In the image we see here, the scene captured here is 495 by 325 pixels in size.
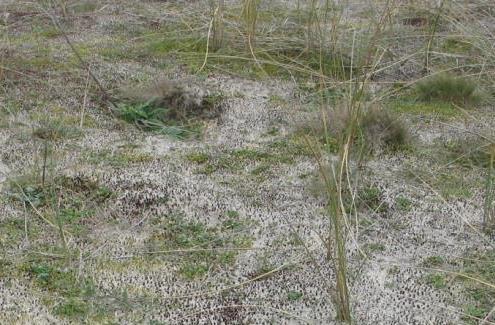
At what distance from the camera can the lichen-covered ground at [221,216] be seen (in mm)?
2754

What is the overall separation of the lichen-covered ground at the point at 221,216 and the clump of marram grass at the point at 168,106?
9cm

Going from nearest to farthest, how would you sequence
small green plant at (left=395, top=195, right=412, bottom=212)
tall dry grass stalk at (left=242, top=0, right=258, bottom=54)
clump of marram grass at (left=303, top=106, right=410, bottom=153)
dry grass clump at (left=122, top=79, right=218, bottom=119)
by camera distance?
small green plant at (left=395, top=195, right=412, bottom=212) < clump of marram grass at (left=303, top=106, right=410, bottom=153) < dry grass clump at (left=122, top=79, right=218, bottom=119) < tall dry grass stalk at (left=242, top=0, right=258, bottom=54)

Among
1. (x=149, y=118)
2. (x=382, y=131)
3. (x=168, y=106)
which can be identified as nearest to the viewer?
(x=382, y=131)

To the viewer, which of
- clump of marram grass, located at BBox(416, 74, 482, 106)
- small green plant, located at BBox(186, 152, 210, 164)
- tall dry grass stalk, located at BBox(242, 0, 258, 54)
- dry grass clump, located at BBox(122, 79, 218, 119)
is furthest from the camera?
tall dry grass stalk, located at BBox(242, 0, 258, 54)

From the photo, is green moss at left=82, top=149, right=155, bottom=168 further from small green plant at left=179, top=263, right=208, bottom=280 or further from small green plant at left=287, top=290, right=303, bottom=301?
small green plant at left=287, top=290, right=303, bottom=301

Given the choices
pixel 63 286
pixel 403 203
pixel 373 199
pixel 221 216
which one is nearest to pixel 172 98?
pixel 221 216

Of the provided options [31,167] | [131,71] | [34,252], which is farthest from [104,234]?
[131,71]

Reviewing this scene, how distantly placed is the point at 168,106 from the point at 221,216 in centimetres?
134

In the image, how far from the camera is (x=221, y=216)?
132 inches

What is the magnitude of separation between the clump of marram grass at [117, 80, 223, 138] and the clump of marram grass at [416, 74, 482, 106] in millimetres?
1264

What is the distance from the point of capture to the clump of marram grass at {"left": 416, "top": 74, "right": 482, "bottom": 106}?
4.70 metres

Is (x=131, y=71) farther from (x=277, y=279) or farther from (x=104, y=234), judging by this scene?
(x=277, y=279)

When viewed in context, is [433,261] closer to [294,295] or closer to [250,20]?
[294,295]

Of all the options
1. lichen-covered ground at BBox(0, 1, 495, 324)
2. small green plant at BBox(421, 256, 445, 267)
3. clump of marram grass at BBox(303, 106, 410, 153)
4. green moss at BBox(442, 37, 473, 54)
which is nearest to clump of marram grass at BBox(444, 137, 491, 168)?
lichen-covered ground at BBox(0, 1, 495, 324)
